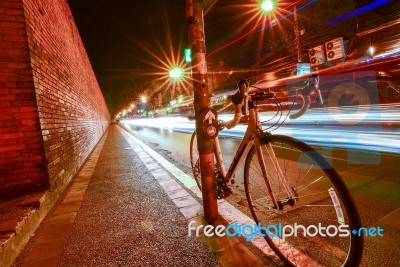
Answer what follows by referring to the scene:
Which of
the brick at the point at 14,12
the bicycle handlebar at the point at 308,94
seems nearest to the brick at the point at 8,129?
the brick at the point at 14,12

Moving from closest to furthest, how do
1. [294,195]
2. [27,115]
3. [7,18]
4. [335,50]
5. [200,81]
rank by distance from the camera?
1. [294,195]
2. [200,81]
3. [7,18]
4. [27,115]
5. [335,50]

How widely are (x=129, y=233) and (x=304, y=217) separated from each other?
87.4 inches

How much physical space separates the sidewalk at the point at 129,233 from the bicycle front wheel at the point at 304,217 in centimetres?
38

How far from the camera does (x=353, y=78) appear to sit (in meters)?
11.6

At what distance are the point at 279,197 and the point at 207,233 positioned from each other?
988mm

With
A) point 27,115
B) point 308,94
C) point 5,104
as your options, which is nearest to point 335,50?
point 308,94

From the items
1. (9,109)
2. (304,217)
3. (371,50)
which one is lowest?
(304,217)

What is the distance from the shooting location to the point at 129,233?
304cm

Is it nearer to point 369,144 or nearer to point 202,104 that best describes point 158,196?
point 202,104

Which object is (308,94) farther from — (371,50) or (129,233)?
(371,50)

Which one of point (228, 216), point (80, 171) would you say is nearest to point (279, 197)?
point (228, 216)

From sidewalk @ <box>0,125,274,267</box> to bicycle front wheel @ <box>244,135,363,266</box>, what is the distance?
1.26 ft

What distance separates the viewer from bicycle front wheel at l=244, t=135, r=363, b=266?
176 cm

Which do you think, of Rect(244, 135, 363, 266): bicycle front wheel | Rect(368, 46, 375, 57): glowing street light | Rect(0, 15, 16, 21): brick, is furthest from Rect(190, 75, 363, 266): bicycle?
Rect(368, 46, 375, 57): glowing street light
